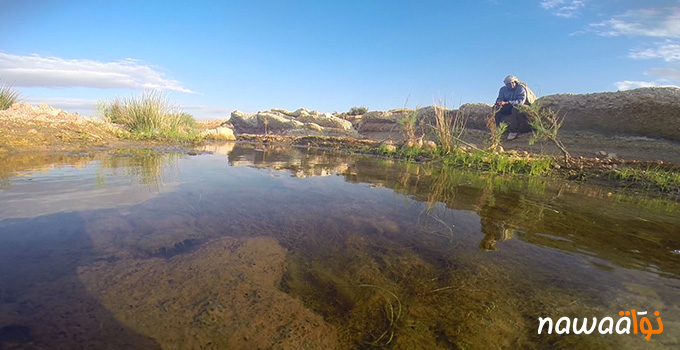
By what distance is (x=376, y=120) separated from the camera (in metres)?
17.2

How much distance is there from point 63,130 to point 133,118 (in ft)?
9.93

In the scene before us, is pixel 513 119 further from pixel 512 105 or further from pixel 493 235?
pixel 493 235

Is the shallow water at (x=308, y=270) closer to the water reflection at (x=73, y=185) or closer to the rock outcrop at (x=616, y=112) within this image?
the water reflection at (x=73, y=185)

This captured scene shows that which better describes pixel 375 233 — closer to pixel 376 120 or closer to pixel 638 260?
pixel 638 260

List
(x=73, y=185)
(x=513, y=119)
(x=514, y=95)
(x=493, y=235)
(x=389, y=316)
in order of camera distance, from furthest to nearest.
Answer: (x=513, y=119) → (x=514, y=95) → (x=73, y=185) → (x=493, y=235) → (x=389, y=316)

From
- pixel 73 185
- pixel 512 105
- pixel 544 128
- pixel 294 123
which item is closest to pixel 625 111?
pixel 512 105

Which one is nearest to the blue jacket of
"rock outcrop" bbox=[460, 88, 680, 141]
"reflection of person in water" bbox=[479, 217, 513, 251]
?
"rock outcrop" bbox=[460, 88, 680, 141]

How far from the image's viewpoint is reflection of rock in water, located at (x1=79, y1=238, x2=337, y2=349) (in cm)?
107

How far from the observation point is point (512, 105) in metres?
9.38

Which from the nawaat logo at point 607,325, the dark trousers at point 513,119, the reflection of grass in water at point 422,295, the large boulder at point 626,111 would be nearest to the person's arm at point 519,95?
the dark trousers at point 513,119

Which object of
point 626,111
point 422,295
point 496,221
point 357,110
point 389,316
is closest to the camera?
point 389,316

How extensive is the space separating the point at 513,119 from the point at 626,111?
292 cm

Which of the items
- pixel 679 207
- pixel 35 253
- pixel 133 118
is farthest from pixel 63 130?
pixel 679 207

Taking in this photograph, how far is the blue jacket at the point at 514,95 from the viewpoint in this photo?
917 centimetres
